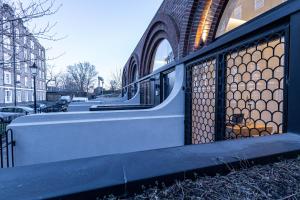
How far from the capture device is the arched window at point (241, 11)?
10.9ft

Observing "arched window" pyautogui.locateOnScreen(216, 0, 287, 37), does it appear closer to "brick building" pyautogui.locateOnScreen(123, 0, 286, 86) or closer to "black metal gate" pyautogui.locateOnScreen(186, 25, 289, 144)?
"brick building" pyautogui.locateOnScreen(123, 0, 286, 86)

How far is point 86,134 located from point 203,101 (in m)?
2.43

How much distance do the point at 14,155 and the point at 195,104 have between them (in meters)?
3.55

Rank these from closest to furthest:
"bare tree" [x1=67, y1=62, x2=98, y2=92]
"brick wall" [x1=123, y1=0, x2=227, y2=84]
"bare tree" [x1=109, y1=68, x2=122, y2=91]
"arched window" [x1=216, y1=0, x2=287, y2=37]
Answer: "arched window" [x1=216, y1=0, x2=287, y2=37] → "brick wall" [x1=123, y1=0, x2=227, y2=84] → "bare tree" [x1=109, y1=68, x2=122, y2=91] → "bare tree" [x1=67, y1=62, x2=98, y2=92]

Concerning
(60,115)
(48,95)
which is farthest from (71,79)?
(60,115)

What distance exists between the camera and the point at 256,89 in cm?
264

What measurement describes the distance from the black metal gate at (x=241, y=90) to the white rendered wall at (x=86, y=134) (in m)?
0.79

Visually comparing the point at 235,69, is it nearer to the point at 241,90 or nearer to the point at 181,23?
the point at 241,90

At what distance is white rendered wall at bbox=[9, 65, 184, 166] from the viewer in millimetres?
3000

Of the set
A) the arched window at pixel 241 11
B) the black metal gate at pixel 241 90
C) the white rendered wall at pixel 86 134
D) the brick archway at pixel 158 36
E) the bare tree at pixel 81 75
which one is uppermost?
the bare tree at pixel 81 75

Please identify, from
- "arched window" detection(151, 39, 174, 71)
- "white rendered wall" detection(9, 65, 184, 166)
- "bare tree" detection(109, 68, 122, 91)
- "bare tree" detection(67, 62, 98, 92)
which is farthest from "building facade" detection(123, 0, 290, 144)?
"bare tree" detection(67, 62, 98, 92)

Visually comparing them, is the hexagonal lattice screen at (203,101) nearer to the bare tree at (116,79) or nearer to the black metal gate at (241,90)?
the black metal gate at (241,90)

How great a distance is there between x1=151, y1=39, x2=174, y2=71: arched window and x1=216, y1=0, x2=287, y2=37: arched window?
3.16m

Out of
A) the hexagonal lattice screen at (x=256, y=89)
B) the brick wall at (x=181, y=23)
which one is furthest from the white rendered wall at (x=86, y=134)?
the brick wall at (x=181, y=23)
